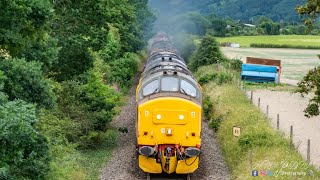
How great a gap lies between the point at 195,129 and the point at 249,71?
23567 mm

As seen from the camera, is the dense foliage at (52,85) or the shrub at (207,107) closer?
the dense foliage at (52,85)

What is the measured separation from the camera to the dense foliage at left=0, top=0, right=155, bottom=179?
28.6 ft

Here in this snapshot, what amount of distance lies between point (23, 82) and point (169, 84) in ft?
16.7

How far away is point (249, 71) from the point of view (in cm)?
3697

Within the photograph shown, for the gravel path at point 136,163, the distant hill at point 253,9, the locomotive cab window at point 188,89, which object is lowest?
the gravel path at point 136,163

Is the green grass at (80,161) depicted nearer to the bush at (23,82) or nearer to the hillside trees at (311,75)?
the bush at (23,82)

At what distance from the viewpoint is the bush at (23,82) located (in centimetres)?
1083

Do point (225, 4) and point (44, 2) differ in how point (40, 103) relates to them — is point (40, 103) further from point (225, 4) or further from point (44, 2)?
point (225, 4)

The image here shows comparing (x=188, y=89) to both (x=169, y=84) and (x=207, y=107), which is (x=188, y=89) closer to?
(x=169, y=84)

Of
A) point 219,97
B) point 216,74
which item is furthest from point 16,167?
point 216,74

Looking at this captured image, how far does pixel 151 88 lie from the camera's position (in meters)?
15.1

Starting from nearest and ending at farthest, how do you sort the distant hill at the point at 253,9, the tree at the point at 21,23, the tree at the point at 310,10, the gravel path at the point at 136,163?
the tree at the point at 21,23 → the tree at the point at 310,10 → the gravel path at the point at 136,163 → the distant hill at the point at 253,9

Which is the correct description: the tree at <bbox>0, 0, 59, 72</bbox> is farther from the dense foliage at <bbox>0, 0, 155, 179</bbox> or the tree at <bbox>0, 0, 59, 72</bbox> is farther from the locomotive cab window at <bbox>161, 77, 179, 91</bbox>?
the locomotive cab window at <bbox>161, 77, 179, 91</bbox>

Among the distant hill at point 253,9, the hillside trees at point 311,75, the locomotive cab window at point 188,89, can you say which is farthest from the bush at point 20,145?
the distant hill at point 253,9
